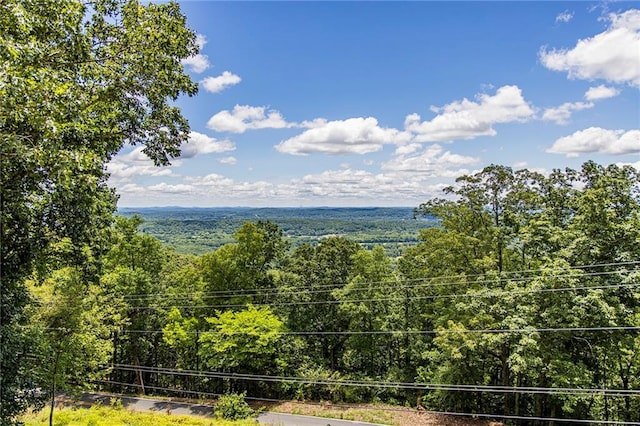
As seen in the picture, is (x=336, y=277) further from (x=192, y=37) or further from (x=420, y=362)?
(x=192, y=37)

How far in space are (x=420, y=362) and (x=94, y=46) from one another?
21.7 metres

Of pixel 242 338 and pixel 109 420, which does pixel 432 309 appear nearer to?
pixel 242 338

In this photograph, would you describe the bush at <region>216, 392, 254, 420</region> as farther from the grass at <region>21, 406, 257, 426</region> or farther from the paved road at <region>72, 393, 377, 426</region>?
the grass at <region>21, 406, 257, 426</region>

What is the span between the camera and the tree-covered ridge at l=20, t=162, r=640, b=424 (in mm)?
13586

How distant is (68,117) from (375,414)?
19.4m

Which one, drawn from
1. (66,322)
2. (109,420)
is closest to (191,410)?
(109,420)

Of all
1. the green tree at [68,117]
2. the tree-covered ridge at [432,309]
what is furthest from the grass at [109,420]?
the green tree at [68,117]

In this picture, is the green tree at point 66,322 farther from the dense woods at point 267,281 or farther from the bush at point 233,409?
the bush at point 233,409

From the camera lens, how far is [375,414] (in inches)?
784

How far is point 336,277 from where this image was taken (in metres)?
25.6

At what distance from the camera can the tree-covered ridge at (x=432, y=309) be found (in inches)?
535

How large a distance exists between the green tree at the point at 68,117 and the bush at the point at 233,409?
12712 mm

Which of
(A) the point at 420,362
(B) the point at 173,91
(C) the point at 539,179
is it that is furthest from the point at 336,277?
(B) the point at 173,91

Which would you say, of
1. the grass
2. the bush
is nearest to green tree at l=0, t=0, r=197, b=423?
the grass
